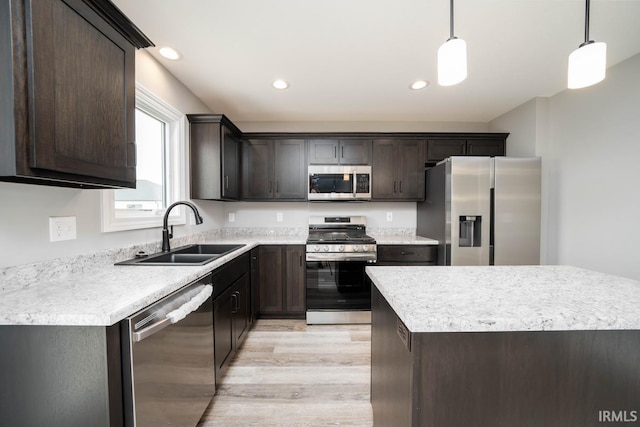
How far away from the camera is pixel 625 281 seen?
46.3 inches

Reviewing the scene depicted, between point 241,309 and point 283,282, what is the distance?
0.66 metres

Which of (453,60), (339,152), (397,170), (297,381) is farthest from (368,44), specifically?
(297,381)

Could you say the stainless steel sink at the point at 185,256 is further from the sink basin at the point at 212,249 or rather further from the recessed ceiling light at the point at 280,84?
the recessed ceiling light at the point at 280,84

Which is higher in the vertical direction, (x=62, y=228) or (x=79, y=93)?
(x=79, y=93)

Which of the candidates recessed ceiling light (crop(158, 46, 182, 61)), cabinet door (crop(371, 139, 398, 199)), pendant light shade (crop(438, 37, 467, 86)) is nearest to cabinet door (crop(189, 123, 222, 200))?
recessed ceiling light (crop(158, 46, 182, 61))

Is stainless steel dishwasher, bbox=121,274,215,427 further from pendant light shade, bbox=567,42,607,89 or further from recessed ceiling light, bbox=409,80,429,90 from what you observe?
recessed ceiling light, bbox=409,80,429,90

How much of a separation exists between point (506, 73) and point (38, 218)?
3489 millimetres

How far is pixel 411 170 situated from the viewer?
10.4ft

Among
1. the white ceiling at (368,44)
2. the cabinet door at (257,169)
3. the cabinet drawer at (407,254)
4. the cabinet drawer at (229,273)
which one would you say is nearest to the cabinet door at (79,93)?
the white ceiling at (368,44)

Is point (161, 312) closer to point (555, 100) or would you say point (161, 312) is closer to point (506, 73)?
point (506, 73)

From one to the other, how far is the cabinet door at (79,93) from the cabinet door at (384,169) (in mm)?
2534

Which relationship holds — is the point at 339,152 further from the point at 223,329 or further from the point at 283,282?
the point at 223,329

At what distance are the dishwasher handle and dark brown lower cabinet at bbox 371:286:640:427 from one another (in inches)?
39.2

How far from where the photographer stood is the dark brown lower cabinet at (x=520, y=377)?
2.63 ft
